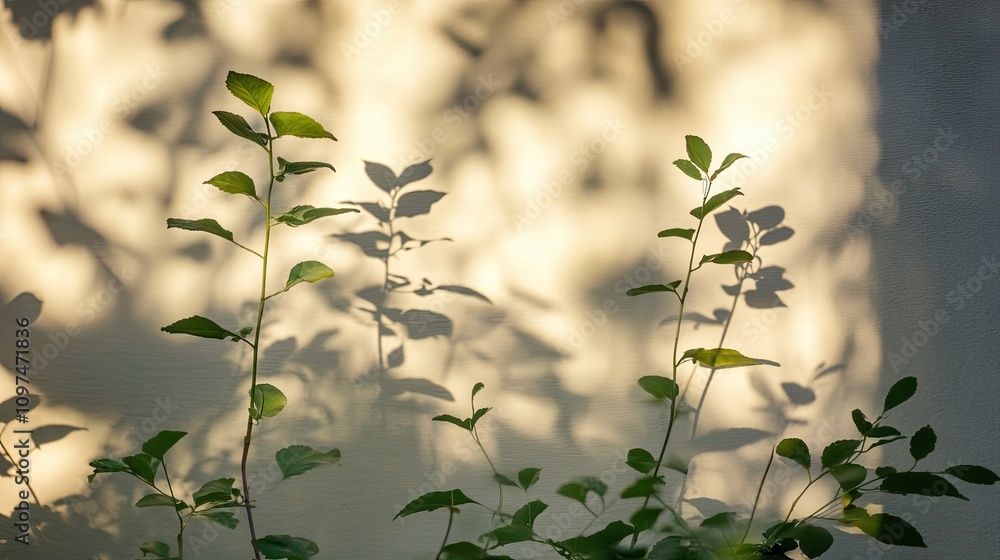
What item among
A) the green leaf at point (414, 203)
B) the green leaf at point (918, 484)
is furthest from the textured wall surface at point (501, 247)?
the green leaf at point (918, 484)

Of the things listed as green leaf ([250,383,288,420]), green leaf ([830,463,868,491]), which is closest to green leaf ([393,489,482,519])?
green leaf ([250,383,288,420])

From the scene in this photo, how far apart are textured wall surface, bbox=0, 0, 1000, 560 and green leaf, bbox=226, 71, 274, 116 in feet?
1.50

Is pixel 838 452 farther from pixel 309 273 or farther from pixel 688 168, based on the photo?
pixel 309 273

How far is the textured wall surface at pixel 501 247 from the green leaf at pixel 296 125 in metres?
0.43

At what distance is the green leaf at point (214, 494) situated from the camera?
1206 millimetres

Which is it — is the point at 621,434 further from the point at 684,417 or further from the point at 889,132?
the point at 889,132

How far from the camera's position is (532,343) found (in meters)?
1.70

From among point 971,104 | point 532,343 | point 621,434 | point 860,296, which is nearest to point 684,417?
point 621,434

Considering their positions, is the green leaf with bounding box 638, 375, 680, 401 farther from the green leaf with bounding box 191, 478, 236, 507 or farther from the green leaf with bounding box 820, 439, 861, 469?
the green leaf with bounding box 191, 478, 236, 507

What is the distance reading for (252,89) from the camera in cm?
119

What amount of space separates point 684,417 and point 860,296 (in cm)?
A: 53

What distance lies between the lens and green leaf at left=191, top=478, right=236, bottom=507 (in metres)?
1.21

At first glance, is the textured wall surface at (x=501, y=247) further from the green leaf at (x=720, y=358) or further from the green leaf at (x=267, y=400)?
the green leaf at (x=267, y=400)

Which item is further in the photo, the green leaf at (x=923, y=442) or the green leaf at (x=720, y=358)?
the green leaf at (x=720, y=358)
